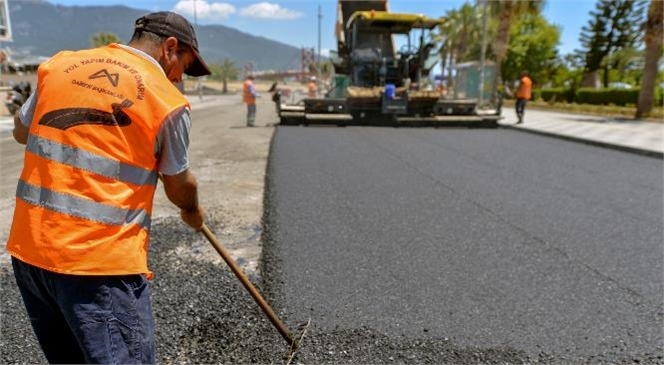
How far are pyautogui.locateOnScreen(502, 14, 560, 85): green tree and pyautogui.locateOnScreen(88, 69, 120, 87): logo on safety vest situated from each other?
176 ft

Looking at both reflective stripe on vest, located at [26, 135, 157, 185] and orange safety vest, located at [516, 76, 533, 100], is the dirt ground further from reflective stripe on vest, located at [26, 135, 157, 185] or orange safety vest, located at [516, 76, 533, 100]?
orange safety vest, located at [516, 76, 533, 100]

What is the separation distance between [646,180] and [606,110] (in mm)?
16116

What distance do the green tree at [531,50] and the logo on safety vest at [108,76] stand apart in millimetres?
53795

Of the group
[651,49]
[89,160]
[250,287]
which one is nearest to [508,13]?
[651,49]

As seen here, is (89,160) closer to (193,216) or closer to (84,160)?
(84,160)

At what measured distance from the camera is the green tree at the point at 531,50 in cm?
5116

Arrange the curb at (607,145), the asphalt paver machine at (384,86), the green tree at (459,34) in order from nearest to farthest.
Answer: the curb at (607,145), the asphalt paver machine at (384,86), the green tree at (459,34)

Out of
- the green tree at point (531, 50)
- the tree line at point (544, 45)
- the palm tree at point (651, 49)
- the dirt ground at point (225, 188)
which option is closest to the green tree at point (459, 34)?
the tree line at point (544, 45)

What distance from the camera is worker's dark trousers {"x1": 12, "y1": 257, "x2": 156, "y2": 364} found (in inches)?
58.7

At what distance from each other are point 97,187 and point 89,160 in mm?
83

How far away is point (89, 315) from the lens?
4.91 ft

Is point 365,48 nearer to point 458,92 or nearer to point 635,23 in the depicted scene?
point 458,92

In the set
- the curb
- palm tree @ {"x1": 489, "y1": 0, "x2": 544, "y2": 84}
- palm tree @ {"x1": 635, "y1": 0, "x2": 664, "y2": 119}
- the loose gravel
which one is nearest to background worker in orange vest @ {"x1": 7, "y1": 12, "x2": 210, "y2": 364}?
the loose gravel

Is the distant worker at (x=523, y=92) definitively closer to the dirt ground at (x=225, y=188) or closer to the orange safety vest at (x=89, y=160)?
the dirt ground at (x=225, y=188)
